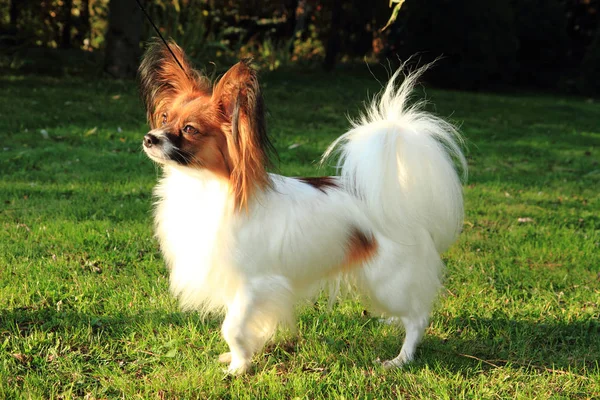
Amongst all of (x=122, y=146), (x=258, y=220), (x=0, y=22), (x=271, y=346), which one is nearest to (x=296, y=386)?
(x=271, y=346)

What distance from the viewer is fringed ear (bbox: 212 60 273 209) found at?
2.65 metres

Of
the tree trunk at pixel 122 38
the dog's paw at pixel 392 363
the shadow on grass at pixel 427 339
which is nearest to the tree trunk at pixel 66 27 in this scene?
the tree trunk at pixel 122 38

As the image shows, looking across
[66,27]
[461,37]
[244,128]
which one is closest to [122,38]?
[66,27]

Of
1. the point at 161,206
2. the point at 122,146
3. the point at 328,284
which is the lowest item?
the point at 122,146

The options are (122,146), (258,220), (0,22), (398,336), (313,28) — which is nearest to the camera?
(258,220)

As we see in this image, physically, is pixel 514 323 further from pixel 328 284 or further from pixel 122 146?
pixel 122 146

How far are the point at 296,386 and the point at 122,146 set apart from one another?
19.4ft

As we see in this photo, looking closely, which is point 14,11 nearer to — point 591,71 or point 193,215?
point 591,71

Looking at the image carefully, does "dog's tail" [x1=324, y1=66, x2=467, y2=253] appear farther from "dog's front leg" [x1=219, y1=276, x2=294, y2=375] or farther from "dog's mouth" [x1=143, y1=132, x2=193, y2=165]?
"dog's mouth" [x1=143, y1=132, x2=193, y2=165]

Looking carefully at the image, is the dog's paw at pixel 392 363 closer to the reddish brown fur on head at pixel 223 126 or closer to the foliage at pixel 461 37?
the reddish brown fur on head at pixel 223 126

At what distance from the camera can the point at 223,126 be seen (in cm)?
282

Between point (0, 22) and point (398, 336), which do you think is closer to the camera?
point (398, 336)

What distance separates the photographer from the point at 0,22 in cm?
1480

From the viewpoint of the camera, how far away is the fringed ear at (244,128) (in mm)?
2650
